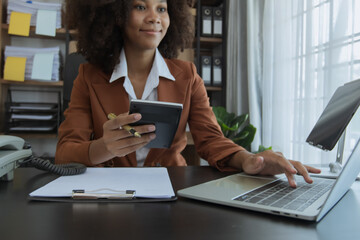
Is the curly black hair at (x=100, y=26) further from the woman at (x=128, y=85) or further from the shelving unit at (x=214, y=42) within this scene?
the shelving unit at (x=214, y=42)

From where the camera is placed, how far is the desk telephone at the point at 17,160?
0.65 metres

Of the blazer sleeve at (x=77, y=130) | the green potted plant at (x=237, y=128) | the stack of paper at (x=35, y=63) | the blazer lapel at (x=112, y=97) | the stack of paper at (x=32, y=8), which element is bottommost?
the green potted plant at (x=237, y=128)

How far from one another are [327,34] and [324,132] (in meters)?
0.89

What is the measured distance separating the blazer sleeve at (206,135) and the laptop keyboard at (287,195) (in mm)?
255

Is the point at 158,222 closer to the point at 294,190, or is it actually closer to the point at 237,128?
the point at 294,190

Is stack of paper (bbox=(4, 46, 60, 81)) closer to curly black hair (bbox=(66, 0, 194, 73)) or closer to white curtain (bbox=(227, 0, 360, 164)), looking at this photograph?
curly black hair (bbox=(66, 0, 194, 73))

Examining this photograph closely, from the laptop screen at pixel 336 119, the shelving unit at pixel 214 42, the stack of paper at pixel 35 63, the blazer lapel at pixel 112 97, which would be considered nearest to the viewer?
the laptop screen at pixel 336 119

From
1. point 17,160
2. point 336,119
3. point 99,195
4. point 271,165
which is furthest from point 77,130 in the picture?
point 336,119

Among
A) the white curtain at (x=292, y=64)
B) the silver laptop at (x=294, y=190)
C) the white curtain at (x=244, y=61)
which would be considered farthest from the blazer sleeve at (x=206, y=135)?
the white curtain at (x=244, y=61)

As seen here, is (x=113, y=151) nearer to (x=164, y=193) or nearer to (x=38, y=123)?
(x=164, y=193)

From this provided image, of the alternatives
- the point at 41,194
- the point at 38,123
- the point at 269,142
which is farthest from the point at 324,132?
the point at 38,123

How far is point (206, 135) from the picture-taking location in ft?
3.60

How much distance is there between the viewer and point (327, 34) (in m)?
1.43

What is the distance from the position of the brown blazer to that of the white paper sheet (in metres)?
0.20
